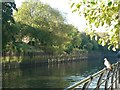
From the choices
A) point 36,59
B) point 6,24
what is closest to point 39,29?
point 36,59

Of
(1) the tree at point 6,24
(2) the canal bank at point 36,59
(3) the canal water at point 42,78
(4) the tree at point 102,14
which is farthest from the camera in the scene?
(2) the canal bank at point 36,59

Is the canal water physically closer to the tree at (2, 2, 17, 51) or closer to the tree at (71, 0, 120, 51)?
Answer: the tree at (2, 2, 17, 51)

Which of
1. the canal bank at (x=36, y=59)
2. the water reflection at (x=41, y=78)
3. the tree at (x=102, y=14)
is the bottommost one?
the water reflection at (x=41, y=78)

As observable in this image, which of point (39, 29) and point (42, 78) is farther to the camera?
point (39, 29)

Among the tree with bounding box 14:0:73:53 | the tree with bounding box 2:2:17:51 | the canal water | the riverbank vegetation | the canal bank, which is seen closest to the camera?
the canal water

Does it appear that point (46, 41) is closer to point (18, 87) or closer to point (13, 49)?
point (13, 49)

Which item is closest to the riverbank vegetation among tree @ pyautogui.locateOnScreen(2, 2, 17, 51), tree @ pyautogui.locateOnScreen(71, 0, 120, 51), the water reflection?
tree @ pyautogui.locateOnScreen(2, 2, 17, 51)

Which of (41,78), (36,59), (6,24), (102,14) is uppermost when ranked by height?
(6,24)

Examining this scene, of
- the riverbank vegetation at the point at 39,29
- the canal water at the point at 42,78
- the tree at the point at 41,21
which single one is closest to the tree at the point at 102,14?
the canal water at the point at 42,78

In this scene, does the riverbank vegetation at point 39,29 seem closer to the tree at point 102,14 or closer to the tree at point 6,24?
the tree at point 6,24

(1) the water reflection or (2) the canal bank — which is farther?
(2) the canal bank

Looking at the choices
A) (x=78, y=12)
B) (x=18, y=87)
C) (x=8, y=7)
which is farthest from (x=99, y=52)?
(x=78, y=12)

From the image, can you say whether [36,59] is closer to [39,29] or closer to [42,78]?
[39,29]

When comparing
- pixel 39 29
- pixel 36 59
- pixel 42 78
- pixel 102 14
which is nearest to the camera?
pixel 102 14
